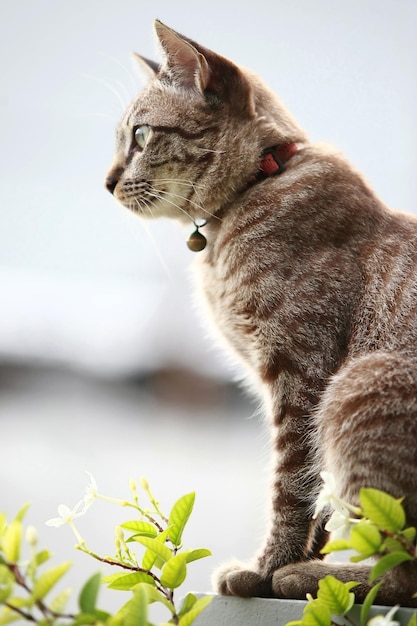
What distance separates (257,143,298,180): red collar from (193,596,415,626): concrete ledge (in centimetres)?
65

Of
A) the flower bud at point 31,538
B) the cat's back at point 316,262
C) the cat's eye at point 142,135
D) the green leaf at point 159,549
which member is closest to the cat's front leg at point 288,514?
the cat's back at point 316,262

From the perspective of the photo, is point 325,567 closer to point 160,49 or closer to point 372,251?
point 372,251

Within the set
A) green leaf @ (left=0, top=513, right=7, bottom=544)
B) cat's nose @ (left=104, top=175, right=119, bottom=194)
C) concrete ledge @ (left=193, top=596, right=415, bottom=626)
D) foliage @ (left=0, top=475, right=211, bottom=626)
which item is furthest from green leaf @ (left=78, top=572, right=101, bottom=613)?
cat's nose @ (left=104, top=175, right=119, bottom=194)

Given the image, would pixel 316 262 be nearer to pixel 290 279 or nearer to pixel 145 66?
pixel 290 279

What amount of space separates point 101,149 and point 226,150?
891mm

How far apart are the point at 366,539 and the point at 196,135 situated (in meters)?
0.79

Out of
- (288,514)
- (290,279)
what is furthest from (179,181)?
(288,514)

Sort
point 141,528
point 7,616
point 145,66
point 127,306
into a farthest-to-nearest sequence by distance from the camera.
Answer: point 127,306 → point 145,66 → point 141,528 → point 7,616

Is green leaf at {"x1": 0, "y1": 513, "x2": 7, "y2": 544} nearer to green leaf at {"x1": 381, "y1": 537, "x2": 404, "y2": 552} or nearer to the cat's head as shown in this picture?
green leaf at {"x1": 381, "y1": 537, "x2": 404, "y2": 552}

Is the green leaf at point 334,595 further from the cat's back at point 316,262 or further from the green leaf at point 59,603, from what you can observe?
the cat's back at point 316,262

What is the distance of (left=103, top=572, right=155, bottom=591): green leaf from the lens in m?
0.77

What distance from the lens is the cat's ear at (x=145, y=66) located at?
1398mm

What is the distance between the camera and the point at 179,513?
0.79m

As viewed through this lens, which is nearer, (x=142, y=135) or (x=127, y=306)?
(x=142, y=135)
